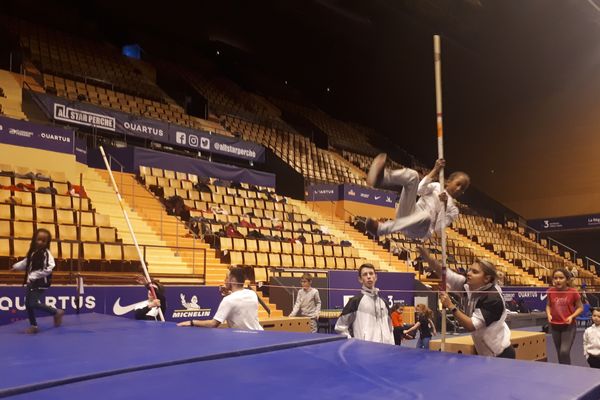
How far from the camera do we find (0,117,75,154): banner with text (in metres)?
11.3

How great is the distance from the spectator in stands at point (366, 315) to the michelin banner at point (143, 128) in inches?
466

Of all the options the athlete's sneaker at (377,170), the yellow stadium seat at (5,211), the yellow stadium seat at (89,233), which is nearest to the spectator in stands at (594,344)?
the athlete's sneaker at (377,170)

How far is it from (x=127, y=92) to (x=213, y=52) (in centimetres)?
915

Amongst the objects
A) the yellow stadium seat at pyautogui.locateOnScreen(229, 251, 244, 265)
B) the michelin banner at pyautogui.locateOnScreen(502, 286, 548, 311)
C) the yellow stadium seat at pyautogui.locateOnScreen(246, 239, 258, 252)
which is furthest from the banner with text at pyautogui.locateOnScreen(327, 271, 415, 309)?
the michelin banner at pyautogui.locateOnScreen(502, 286, 548, 311)

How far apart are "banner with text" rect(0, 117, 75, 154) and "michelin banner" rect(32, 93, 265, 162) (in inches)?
81.9

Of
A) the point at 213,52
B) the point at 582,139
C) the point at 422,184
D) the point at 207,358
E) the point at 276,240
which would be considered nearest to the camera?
Answer: the point at 207,358

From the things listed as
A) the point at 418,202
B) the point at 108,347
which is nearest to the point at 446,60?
the point at 418,202

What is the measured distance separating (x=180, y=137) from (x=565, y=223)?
1646 cm

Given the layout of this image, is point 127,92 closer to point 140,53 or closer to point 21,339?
point 140,53

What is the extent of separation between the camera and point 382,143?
1097 inches

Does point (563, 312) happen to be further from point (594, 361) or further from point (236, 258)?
point (236, 258)

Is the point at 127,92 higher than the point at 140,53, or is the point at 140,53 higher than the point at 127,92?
the point at 140,53

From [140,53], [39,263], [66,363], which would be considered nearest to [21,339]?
[39,263]

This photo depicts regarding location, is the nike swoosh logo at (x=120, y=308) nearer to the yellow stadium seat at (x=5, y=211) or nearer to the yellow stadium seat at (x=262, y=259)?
the yellow stadium seat at (x=5, y=211)
